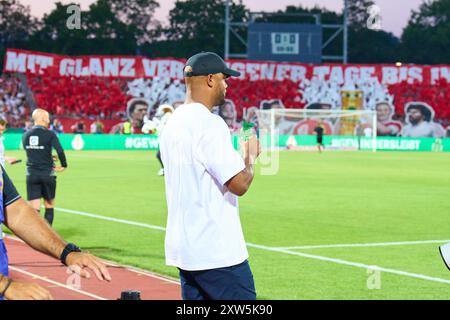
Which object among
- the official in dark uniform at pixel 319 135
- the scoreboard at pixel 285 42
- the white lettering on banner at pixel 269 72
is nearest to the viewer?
the official in dark uniform at pixel 319 135

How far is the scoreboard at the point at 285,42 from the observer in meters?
71.8

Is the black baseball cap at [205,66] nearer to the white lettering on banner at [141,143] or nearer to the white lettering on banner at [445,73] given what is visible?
the white lettering on banner at [141,143]

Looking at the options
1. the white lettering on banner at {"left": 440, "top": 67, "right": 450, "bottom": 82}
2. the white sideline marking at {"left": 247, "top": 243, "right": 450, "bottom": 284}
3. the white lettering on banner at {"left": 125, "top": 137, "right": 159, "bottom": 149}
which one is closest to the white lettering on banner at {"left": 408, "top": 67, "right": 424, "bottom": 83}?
the white lettering on banner at {"left": 440, "top": 67, "right": 450, "bottom": 82}

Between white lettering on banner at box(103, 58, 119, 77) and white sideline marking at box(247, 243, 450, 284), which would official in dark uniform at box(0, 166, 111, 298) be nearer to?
white sideline marking at box(247, 243, 450, 284)

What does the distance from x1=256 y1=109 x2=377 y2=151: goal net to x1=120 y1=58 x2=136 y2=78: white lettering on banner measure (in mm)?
9984

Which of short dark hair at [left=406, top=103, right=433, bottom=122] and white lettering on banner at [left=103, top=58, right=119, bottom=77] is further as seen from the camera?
short dark hair at [left=406, top=103, right=433, bottom=122]

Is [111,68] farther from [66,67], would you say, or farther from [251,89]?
[251,89]

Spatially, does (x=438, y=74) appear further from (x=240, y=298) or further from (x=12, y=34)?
(x=240, y=298)

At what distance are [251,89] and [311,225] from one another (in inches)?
2263

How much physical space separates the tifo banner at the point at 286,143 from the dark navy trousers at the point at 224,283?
45262mm

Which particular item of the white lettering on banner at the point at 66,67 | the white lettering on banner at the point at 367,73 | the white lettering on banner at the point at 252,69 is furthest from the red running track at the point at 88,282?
the white lettering on banner at the point at 367,73

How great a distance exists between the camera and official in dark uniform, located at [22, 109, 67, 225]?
1512cm

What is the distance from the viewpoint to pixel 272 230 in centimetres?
1694

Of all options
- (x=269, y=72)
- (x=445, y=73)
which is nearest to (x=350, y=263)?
(x=269, y=72)
